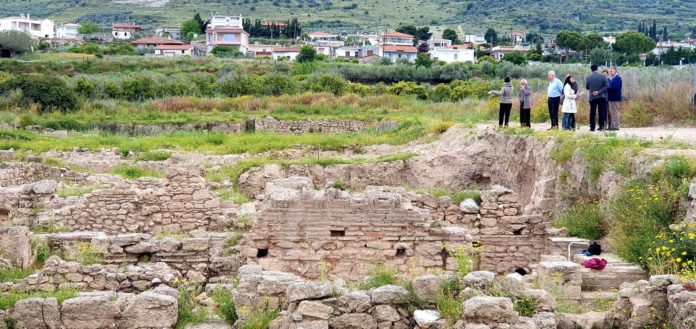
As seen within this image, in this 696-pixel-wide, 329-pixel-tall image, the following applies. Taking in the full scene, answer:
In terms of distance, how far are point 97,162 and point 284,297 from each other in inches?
611

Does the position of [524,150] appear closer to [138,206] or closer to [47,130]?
[138,206]

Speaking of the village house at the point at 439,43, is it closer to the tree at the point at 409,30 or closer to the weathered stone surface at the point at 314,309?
the tree at the point at 409,30

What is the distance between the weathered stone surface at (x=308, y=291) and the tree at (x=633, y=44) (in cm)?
7391

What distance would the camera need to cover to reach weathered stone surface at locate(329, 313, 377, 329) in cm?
813

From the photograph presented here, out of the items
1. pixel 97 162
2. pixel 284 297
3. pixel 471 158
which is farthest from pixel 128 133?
pixel 284 297

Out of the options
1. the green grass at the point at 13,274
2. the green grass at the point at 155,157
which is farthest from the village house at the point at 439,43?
the green grass at the point at 13,274

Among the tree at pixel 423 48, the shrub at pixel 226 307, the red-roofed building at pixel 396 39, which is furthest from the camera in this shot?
the red-roofed building at pixel 396 39

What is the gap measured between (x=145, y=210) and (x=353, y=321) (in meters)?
8.42

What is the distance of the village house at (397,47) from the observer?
327 ft

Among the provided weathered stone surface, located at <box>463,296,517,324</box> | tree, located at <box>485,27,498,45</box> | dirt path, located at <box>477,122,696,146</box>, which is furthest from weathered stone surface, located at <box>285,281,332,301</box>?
tree, located at <box>485,27,498,45</box>

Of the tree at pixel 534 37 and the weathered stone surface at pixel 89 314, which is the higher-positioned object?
the tree at pixel 534 37

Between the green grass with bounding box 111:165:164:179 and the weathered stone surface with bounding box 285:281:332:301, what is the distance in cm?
1223

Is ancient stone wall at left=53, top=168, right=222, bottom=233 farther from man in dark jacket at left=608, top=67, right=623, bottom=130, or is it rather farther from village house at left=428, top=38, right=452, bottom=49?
village house at left=428, top=38, right=452, bottom=49

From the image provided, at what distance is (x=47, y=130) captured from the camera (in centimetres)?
3148
